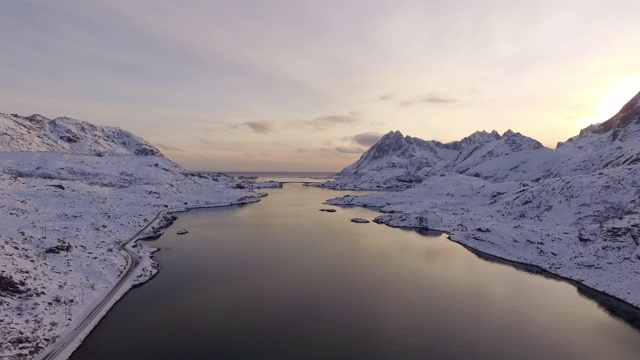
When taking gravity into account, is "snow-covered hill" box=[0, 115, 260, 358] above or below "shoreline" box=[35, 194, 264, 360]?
above

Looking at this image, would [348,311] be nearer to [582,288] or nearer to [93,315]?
[93,315]

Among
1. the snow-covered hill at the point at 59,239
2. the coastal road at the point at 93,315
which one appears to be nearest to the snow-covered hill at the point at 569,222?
the coastal road at the point at 93,315

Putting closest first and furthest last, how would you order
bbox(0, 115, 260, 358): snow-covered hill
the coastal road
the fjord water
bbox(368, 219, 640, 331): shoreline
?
the coastal road → the fjord water → bbox(0, 115, 260, 358): snow-covered hill → bbox(368, 219, 640, 331): shoreline

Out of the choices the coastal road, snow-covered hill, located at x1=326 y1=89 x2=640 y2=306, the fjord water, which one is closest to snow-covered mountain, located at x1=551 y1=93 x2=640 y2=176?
snow-covered hill, located at x1=326 y1=89 x2=640 y2=306

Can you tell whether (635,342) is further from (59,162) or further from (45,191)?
(59,162)

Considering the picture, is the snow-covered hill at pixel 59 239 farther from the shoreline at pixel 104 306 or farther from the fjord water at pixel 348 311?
the fjord water at pixel 348 311

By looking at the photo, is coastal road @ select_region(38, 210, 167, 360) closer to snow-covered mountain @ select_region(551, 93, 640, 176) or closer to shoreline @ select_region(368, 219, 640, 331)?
shoreline @ select_region(368, 219, 640, 331)

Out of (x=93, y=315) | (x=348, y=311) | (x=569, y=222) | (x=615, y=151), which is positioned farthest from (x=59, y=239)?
(x=615, y=151)
